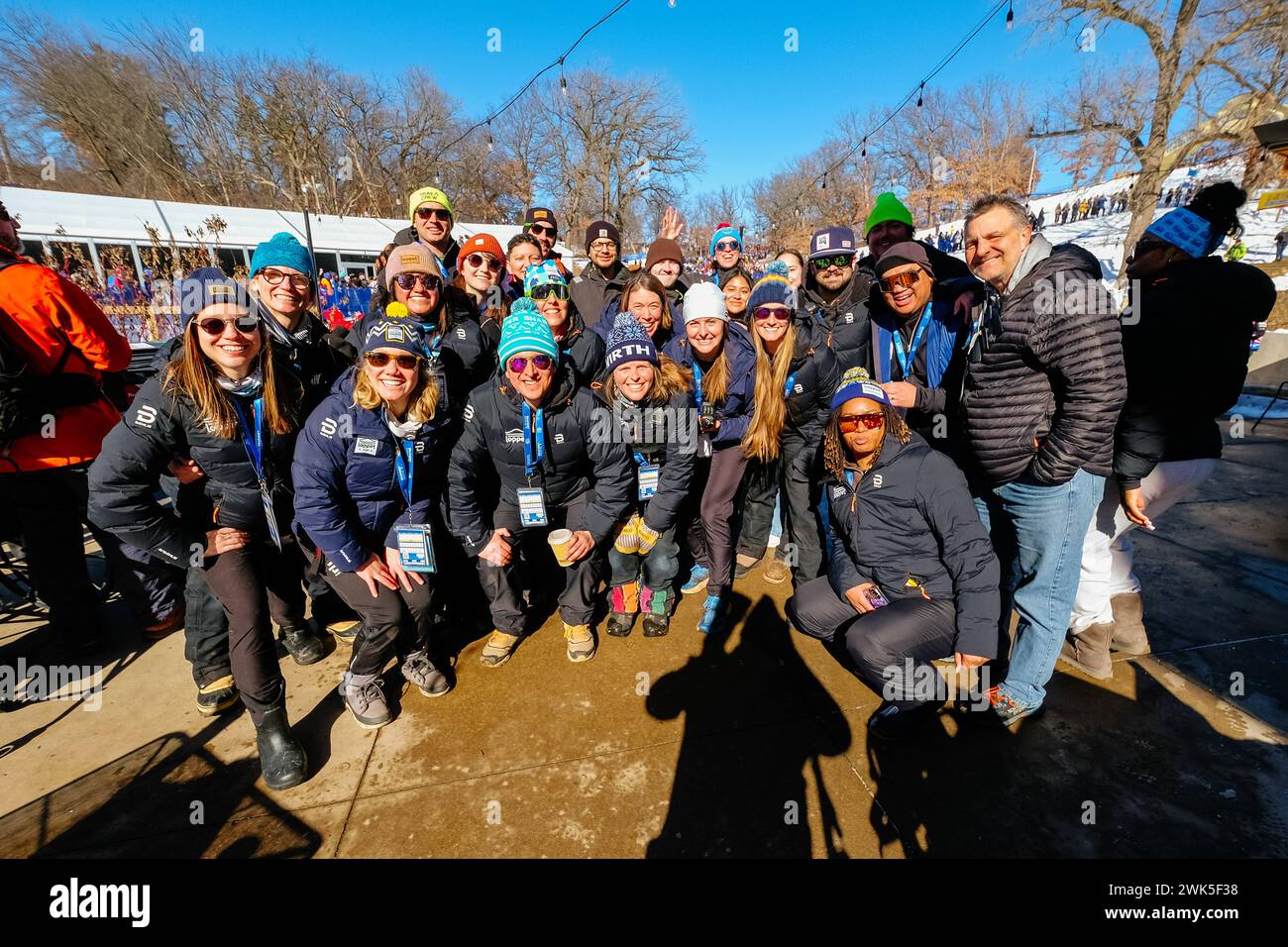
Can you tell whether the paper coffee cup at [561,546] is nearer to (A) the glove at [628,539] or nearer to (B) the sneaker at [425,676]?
(A) the glove at [628,539]

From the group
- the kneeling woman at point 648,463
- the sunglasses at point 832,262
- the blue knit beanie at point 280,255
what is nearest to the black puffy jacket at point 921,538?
the kneeling woman at point 648,463

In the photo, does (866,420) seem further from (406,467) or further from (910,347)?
(406,467)

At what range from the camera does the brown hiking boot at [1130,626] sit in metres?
2.99

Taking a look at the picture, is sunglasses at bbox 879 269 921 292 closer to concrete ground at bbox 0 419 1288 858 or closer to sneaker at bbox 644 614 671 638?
concrete ground at bbox 0 419 1288 858

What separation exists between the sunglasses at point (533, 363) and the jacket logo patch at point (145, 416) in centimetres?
164

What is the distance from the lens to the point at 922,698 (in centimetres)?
252

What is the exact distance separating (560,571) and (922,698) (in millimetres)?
2556

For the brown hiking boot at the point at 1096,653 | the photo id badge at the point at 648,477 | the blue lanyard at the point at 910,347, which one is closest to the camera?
the brown hiking boot at the point at 1096,653

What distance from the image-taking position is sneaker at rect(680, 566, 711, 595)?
401cm

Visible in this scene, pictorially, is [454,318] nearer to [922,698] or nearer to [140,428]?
[140,428]

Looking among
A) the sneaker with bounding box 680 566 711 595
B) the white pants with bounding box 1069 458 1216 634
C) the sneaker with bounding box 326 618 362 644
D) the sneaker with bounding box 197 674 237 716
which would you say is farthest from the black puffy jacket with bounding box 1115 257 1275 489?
the sneaker with bounding box 197 674 237 716
